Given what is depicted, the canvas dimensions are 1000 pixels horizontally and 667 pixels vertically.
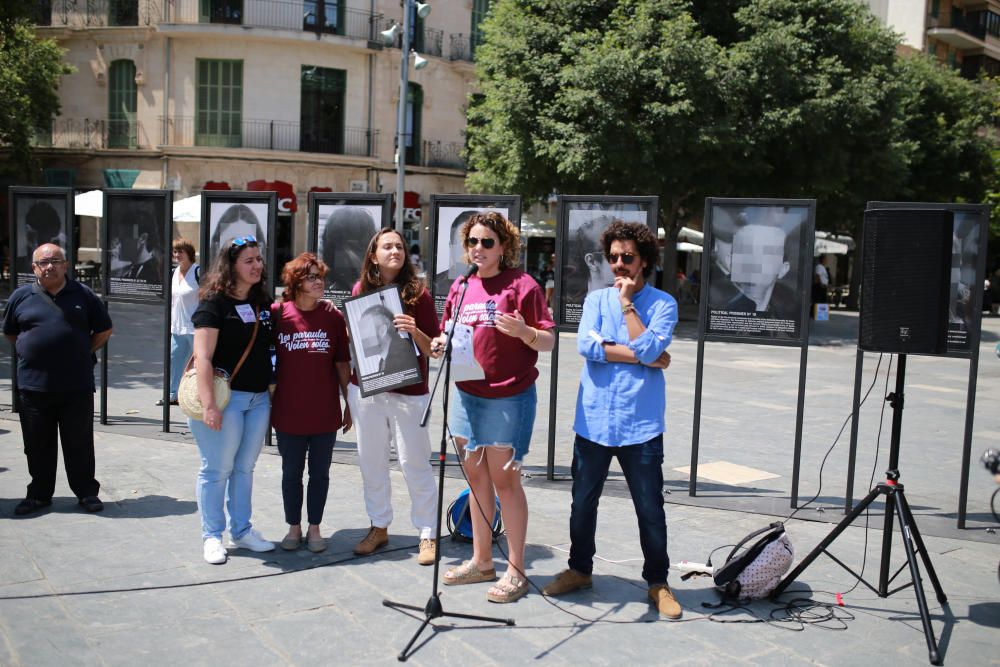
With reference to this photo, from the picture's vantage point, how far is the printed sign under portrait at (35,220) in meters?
8.87

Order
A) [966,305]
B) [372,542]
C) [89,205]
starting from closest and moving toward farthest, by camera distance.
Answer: [372,542], [966,305], [89,205]

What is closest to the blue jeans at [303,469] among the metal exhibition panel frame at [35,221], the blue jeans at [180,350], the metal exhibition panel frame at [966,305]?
the metal exhibition panel frame at [966,305]

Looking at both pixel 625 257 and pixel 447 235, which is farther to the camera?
pixel 447 235

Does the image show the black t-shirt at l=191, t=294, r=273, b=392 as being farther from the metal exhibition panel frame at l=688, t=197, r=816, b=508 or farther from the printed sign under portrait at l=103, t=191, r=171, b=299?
the printed sign under portrait at l=103, t=191, r=171, b=299

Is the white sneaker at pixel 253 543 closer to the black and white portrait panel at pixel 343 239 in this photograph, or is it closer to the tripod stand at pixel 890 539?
the tripod stand at pixel 890 539

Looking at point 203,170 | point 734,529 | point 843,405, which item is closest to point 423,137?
point 203,170

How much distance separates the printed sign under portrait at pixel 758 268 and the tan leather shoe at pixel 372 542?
2945mm

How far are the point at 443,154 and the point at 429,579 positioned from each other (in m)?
30.6

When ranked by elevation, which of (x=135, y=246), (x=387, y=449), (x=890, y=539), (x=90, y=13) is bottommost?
(x=890, y=539)

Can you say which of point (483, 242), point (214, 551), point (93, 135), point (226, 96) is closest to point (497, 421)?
point (483, 242)

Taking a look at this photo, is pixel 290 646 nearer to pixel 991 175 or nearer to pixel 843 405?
pixel 843 405

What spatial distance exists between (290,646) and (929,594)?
3358 mm

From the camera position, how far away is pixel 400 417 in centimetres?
516

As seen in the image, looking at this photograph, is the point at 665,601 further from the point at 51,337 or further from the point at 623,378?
the point at 51,337
